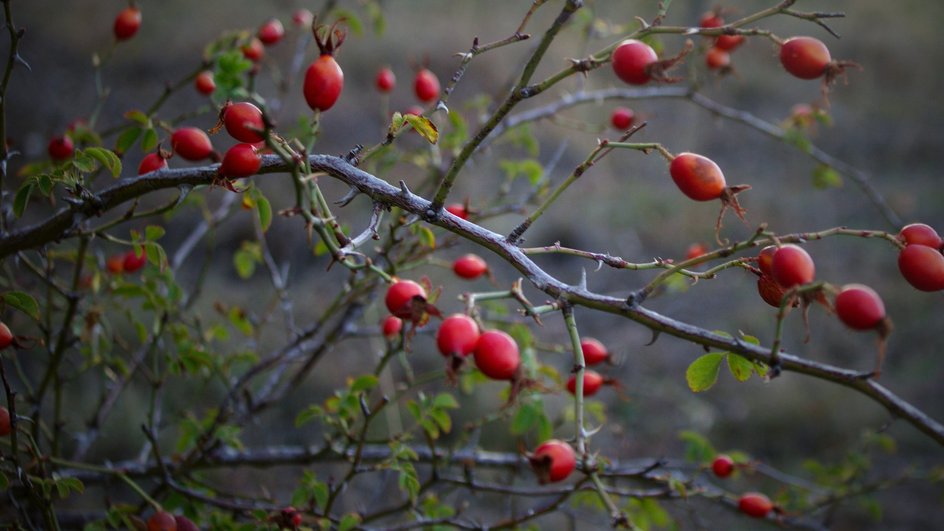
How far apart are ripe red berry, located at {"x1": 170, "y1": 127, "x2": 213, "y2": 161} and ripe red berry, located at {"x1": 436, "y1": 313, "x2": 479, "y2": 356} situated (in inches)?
21.0

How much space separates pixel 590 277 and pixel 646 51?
3959 mm

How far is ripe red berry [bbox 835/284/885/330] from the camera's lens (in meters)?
0.64

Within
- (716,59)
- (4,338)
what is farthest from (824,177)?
(4,338)

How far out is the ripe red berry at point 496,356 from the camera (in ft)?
2.37

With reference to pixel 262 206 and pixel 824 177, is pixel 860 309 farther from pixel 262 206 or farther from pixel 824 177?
pixel 824 177

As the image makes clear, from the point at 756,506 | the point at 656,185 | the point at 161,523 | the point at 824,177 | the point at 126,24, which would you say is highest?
the point at 656,185

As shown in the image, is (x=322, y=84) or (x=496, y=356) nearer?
(x=496, y=356)

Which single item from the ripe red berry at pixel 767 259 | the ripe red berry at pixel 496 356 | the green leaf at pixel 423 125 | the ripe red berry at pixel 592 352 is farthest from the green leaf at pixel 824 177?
the ripe red berry at pixel 496 356

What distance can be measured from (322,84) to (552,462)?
516mm

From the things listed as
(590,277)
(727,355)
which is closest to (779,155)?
(590,277)

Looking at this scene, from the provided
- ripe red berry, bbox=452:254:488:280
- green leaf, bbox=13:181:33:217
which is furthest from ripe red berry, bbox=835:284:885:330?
green leaf, bbox=13:181:33:217

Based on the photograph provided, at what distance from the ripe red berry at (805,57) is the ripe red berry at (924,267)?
330mm

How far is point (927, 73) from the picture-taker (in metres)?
8.54

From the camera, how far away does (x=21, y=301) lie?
0.98 metres
